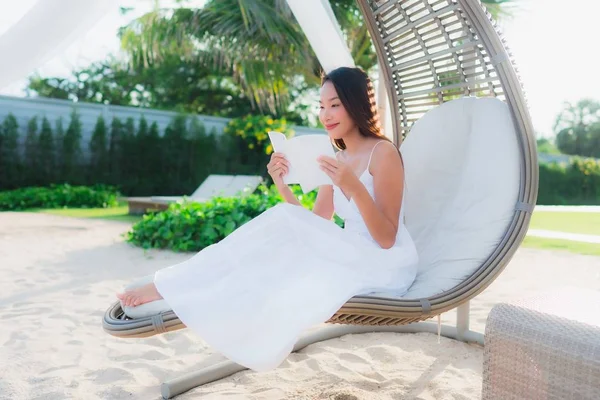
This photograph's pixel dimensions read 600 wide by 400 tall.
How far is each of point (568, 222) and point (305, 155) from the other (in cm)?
877

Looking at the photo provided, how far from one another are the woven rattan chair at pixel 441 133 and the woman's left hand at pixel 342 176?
1.07 feet

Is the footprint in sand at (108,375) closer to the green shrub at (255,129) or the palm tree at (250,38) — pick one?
the palm tree at (250,38)

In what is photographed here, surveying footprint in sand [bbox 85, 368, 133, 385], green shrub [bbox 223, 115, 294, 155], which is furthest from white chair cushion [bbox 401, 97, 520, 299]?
green shrub [bbox 223, 115, 294, 155]

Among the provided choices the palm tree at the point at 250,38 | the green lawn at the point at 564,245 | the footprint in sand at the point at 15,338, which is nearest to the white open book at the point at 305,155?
the footprint in sand at the point at 15,338

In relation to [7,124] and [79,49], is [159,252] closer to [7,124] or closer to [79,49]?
[7,124]

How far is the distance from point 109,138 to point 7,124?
6.39ft

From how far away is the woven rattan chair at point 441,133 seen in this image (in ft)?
5.75

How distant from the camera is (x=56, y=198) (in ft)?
34.9

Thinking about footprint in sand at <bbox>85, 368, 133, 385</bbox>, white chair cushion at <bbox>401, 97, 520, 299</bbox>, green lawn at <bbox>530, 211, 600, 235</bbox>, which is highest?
white chair cushion at <bbox>401, 97, 520, 299</bbox>

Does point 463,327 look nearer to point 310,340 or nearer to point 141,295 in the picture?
point 310,340

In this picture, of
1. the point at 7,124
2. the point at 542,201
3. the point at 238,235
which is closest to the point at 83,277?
the point at 238,235

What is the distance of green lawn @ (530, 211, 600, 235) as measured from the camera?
8.37 m

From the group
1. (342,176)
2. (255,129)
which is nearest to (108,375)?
(342,176)

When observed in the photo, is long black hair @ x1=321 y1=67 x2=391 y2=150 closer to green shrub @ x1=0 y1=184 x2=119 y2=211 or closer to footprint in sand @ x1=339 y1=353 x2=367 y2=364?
footprint in sand @ x1=339 y1=353 x2=367 y2=364
